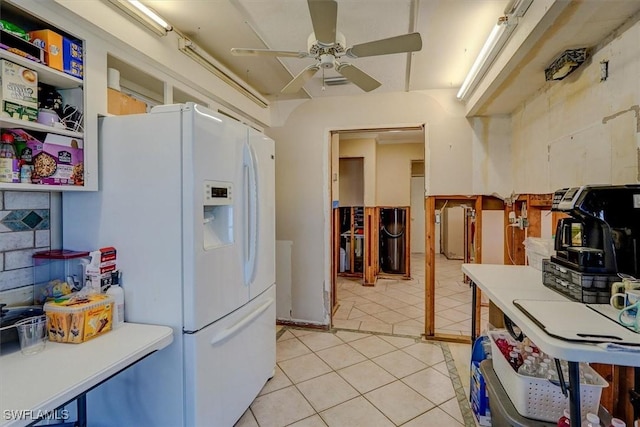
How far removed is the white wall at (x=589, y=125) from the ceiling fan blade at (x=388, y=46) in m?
0.96

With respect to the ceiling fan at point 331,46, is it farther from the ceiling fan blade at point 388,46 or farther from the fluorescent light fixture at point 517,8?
the fluorescent light fixture at point 517,8

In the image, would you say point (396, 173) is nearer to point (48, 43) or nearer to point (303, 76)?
point (303, 76)

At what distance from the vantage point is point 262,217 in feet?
7.18

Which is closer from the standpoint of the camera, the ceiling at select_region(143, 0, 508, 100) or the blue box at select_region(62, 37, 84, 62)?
the blue box at select_region(62, 37, 84, 62)

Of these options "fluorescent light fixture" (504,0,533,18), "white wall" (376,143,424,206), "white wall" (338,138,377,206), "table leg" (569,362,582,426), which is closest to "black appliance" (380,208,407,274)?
"white wall" (376,143,424,206)

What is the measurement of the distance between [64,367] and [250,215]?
1.10 m

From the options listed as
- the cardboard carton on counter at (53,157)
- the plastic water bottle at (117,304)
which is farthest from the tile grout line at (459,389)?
the cardboard carton on counter at (53,157)

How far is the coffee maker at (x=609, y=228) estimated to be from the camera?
134 cm

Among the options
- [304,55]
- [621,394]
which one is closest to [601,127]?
[621,394]

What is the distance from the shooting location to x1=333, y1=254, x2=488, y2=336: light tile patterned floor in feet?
11.4

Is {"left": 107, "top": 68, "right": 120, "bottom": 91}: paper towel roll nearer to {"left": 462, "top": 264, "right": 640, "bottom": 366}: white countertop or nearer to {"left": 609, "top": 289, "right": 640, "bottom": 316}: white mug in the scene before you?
{"left": 462, "top": 264, "right": 640, "bottom": 366}: white countertop

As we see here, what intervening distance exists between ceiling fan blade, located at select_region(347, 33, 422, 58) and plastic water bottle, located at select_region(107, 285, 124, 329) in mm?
1758

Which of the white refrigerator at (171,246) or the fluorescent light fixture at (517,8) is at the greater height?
the fluorescent light fixture at (517,8)

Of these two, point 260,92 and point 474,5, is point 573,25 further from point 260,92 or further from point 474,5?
point 260,92
